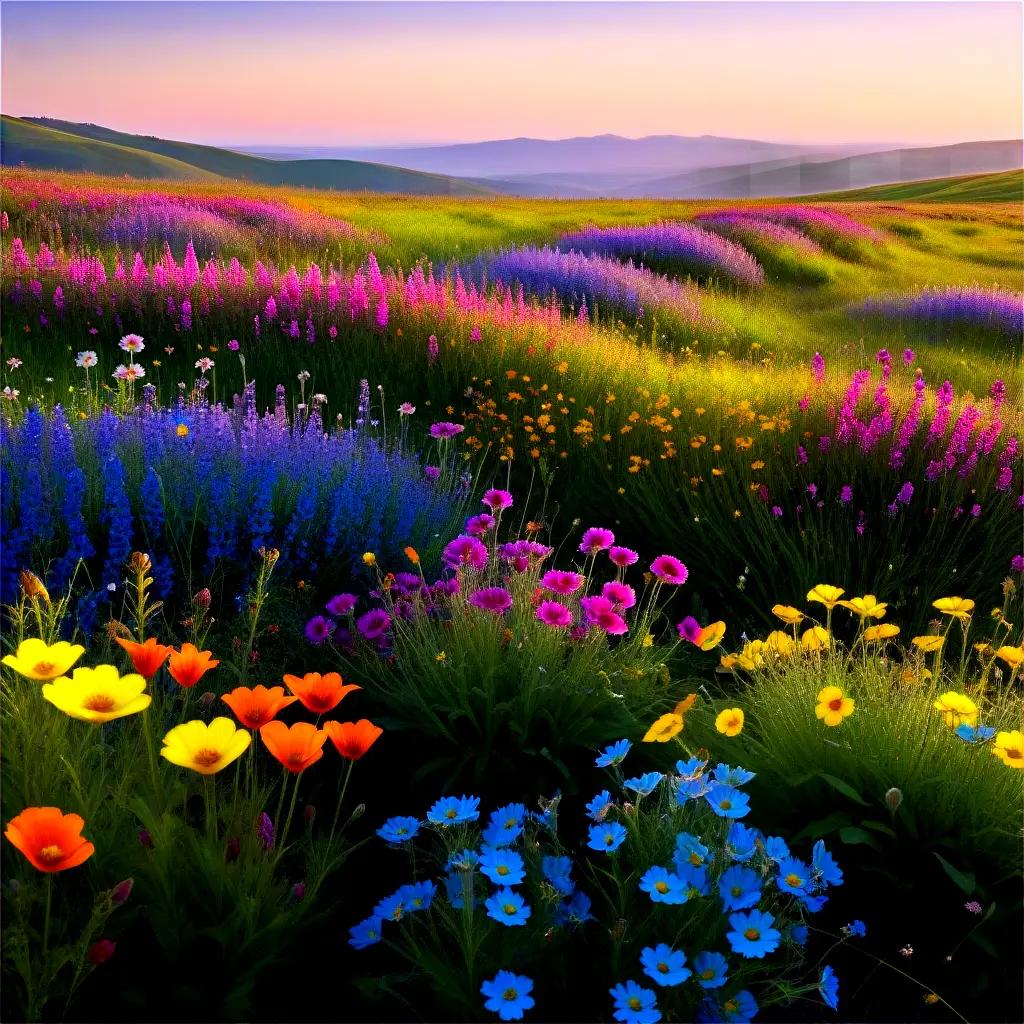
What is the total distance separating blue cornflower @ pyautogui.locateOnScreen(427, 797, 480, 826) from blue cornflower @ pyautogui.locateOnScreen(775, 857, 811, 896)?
60 cm

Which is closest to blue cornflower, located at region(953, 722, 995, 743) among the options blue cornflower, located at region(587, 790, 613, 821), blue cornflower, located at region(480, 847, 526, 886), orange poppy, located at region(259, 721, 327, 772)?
blue cornflower, located at region(587, 790, 613, 821)

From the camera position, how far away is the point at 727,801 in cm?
181

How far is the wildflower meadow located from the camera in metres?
1.65

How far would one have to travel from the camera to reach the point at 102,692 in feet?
5.09

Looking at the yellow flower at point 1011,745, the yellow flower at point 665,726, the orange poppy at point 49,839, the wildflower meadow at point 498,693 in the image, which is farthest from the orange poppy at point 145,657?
the yellow flower at point 1011,745

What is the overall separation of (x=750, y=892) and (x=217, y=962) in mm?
981

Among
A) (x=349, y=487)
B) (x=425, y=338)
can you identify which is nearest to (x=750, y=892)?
(x=349, y=487)

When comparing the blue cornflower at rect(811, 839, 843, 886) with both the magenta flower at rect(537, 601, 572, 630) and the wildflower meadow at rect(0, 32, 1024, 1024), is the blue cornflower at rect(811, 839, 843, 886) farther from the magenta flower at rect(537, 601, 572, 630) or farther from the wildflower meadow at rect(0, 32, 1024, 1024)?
the magenta flower at rect(537, 601, 572, 630)

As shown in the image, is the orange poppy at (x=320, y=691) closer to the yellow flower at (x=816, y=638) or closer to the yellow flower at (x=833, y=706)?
the yellow flower at (x=833, y=706)

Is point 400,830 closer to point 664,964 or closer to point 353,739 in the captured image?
point 353,739

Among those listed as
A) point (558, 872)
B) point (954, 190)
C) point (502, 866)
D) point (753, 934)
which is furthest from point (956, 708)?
point (954, 190)

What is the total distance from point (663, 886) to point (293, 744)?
71 centimetres

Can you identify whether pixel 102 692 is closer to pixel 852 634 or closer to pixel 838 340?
pixel 852 634

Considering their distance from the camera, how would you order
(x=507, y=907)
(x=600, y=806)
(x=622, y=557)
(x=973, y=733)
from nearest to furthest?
(x=507, y=907)
(x=600, y=806)
(x=973, y=733)
(x=622, y=557)
